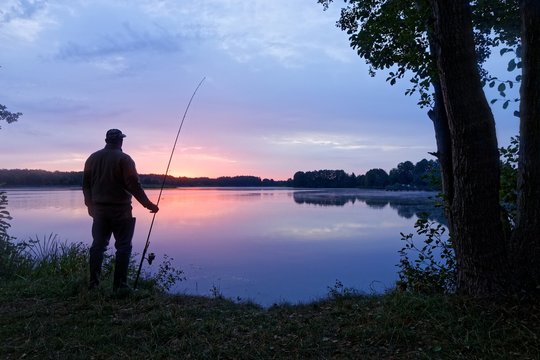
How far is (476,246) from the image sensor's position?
3.84 meters

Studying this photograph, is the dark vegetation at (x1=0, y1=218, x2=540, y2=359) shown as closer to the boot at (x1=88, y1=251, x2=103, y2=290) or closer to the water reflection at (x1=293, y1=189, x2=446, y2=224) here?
the boot at (x1=88, y1=251, x2=103, y2=290)

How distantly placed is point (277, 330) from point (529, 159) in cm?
274

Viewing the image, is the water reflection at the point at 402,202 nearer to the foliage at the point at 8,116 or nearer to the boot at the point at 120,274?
the boot at the point at 120,274

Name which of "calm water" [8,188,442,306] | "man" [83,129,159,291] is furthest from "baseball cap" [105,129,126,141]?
"calm water" [8,188,442,306]

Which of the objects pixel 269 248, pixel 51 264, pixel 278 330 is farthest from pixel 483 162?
pixel 269 248

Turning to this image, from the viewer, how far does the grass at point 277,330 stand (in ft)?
10.5

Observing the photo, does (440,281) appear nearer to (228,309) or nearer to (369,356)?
(369,356)

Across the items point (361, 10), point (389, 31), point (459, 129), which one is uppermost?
point (361, 10)

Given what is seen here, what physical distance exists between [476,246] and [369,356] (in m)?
1.52

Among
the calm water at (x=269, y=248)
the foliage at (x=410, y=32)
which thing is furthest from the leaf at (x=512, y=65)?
the calm water at (x=269, y=248)

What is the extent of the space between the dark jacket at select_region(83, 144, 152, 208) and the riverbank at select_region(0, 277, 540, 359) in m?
1.22

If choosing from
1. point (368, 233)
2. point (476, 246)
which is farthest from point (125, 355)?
point (368, 233)

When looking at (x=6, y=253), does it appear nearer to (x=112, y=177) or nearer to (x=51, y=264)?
(x=51, y=264)

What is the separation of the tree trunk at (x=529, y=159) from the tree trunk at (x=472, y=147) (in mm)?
173
